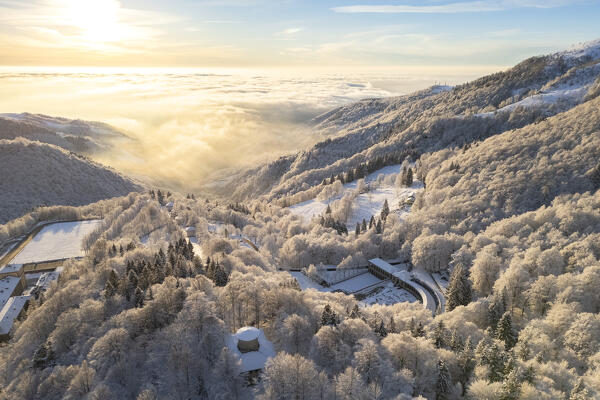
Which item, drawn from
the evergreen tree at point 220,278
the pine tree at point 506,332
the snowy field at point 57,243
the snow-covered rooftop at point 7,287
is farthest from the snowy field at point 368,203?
the snow-covered rooftop at point 7,287

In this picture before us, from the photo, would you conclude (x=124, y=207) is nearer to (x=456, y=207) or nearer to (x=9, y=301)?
(x=9, y=301)

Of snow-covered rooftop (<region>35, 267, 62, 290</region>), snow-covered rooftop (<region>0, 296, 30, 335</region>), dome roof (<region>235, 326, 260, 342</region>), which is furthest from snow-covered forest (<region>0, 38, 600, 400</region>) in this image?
snow-covered rooftop (<region>35, 267, 62, 290</region>)

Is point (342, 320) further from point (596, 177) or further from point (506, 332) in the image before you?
point (596, 177)

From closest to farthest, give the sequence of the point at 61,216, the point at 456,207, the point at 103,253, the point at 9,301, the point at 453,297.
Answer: the point at 453,297 → the point at 9,301 → the point at 103,253 → the point at 456,207 → the point at 61,216

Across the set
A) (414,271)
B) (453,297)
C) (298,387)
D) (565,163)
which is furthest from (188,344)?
(565,163)

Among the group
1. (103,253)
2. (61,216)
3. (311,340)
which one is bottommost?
(61,216)

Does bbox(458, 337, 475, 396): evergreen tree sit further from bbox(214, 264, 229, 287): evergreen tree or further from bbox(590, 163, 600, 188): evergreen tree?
bbox(590, 163, 600, 188): evergreen tree

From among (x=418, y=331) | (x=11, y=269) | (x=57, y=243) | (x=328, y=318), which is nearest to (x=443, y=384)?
(x=418, y=331)
